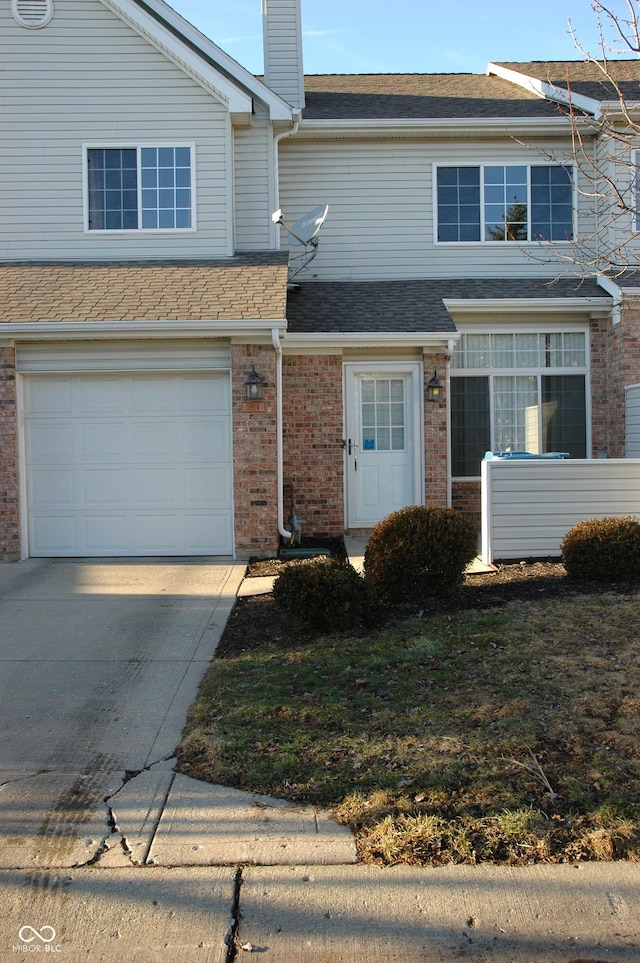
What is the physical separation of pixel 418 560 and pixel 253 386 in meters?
3.59

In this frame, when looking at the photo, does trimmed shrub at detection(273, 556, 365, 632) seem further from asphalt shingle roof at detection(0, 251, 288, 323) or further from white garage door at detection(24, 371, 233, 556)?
asphalt shingle roof at detection(0, 251, 288, 323)

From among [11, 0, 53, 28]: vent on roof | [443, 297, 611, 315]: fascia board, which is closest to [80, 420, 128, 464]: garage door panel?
[443, 297, 611, 315]: fascia board

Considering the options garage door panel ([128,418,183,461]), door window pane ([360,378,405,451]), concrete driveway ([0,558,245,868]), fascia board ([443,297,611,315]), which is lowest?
concrete driveway ([0,558,245,868])

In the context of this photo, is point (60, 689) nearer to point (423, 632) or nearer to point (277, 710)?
point (277, 710)

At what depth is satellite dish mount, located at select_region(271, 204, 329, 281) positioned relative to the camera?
12297 mm

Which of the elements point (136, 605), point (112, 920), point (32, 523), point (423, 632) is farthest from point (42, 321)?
point (112, 920)

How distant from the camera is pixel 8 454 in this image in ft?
34.8

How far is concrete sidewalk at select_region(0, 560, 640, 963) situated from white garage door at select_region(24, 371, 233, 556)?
18.4 ft

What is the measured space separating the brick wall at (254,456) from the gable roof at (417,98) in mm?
5069

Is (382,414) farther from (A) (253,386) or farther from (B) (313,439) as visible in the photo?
(A) (253,386)

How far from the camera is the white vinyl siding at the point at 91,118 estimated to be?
481 inches

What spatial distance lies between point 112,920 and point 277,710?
6.81 ft

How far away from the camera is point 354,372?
12.4 m

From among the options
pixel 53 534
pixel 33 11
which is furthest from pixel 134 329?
pixel 33 11
